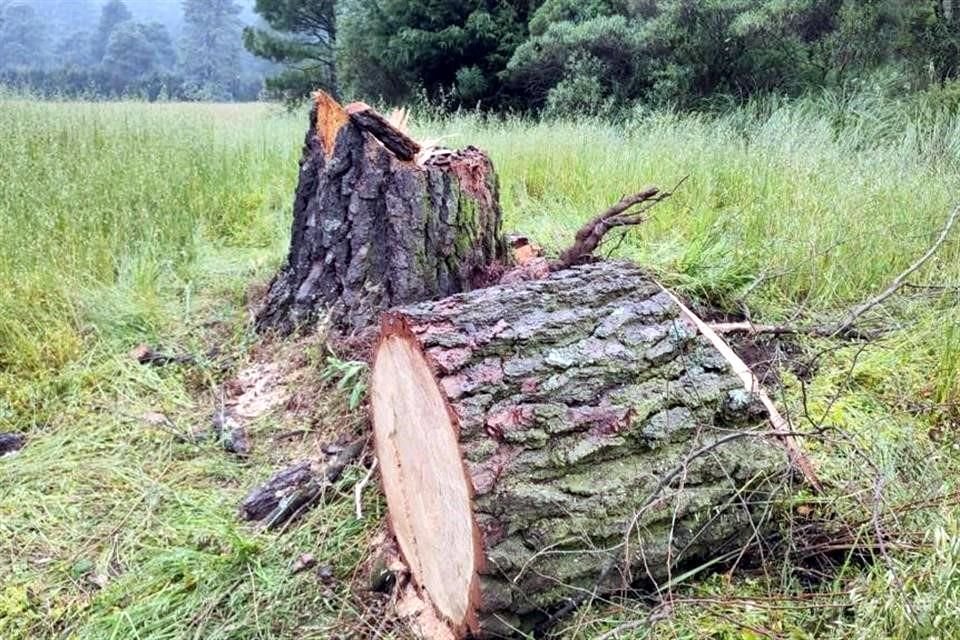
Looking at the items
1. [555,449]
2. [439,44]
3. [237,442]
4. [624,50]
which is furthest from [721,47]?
[555,449]

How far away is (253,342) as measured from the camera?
3111mm

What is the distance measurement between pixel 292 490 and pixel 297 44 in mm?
19793

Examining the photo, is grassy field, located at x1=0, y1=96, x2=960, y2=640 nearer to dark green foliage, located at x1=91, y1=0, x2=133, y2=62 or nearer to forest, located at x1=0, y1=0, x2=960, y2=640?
forest, located at x1=0, y1=0, x2=960, y2=640

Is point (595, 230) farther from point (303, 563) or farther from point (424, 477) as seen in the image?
point (303, 563)

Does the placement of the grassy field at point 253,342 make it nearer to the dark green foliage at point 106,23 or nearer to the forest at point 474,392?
the forest at point 474,392

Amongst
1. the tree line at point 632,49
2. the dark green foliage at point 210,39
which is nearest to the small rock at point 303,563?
the tree line at point 632,49

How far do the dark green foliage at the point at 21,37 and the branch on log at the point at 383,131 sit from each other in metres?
56.0

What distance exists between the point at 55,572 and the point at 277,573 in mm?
667

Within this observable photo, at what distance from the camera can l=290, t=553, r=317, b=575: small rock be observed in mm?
1964

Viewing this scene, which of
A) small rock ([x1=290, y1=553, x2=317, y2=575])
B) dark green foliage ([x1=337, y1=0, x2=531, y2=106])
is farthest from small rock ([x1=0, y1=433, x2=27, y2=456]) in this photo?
dark green foliage ([x1=337, y1=0, x2=531, y2=106])

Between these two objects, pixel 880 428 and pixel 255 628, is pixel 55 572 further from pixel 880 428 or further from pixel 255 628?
pixel 880 428

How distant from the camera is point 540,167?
5430 mm

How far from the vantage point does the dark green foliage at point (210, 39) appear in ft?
150

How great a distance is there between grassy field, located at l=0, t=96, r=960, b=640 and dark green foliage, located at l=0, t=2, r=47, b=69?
178 feet
